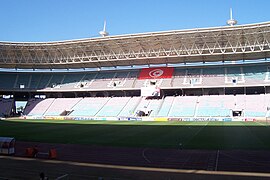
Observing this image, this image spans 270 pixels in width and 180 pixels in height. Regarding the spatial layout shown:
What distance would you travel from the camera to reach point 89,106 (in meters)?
60.7

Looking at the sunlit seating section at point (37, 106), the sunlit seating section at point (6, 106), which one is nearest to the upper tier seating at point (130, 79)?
the sunlit seating section at point (37, 106)

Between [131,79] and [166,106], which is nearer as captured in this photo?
[166,106]

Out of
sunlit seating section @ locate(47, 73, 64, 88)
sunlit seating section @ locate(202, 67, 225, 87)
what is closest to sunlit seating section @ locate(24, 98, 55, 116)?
sunlit seating section @ locate(47, 73, 64, 88)

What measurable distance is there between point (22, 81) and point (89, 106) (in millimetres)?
22968

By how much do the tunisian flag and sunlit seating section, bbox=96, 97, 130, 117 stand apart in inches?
304

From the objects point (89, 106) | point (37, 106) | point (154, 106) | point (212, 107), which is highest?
point (37, 106)

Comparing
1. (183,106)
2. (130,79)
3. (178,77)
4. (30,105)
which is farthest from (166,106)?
(30,105)

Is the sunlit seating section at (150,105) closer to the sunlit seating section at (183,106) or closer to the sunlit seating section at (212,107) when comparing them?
the sunlit seating section at (183,106)

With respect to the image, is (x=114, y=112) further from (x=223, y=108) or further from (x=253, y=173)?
(x=253, y=173)

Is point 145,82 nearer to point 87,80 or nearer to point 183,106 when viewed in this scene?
point 183,106

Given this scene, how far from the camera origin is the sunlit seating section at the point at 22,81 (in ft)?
227

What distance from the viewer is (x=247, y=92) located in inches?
2283

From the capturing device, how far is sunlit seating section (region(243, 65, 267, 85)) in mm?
52906

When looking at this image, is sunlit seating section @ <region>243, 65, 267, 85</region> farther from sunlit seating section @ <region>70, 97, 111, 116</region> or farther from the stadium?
sunlit seating section @ <region>70, 97, 111, 116</region>
